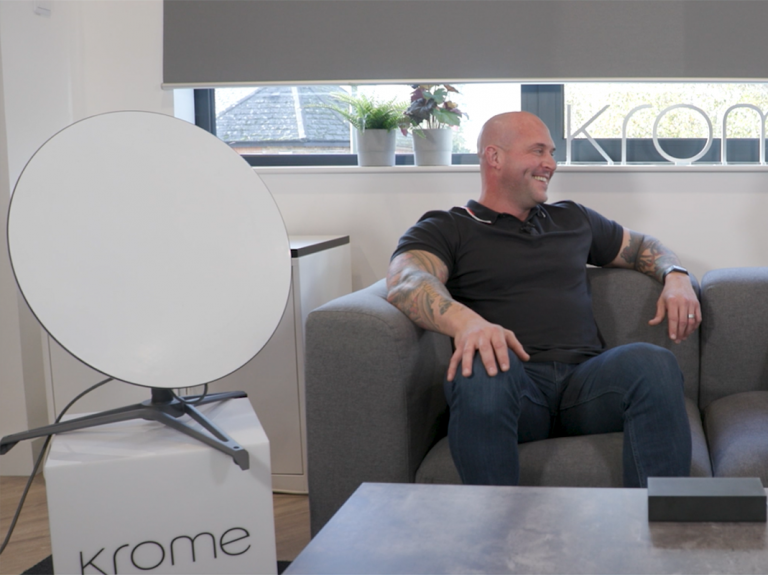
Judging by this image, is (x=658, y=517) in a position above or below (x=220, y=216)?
below

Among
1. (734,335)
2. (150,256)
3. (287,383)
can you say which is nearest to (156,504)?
(150,256)

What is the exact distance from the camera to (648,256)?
214cm

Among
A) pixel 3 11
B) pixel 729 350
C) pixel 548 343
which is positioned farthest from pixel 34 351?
pixel 729 350

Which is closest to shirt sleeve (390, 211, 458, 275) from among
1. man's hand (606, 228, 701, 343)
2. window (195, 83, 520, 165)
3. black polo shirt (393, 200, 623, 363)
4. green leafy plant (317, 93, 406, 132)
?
black polo shirt (393, 200, 623, 363)

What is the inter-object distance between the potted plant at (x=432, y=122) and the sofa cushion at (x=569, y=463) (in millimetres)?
1290

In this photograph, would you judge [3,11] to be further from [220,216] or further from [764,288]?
[764,288]

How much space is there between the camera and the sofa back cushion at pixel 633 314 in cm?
206

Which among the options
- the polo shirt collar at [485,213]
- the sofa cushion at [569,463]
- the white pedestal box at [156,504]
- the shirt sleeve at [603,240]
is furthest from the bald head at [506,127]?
the white pedestal box at [156,504]

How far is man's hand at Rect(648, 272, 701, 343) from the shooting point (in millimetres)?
1921

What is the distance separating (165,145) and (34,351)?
140 cm

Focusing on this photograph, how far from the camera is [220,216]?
1.56 meters

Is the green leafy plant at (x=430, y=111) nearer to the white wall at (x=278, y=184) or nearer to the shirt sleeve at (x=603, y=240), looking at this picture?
the white wall at (x=278, y=184)

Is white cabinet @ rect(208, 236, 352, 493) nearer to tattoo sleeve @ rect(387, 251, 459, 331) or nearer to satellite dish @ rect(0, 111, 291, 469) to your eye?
tattoo sleeve @ rect(387, 251, 459, 331)

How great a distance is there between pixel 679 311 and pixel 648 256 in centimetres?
26
